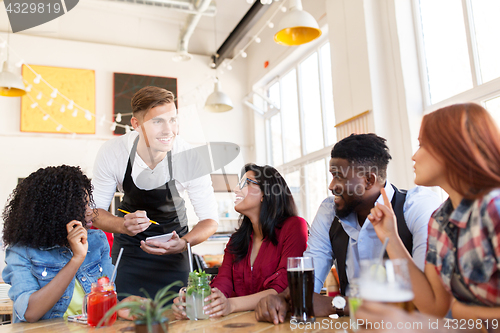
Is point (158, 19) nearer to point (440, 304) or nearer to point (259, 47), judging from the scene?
point (259, 47)

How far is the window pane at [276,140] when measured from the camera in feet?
25.5

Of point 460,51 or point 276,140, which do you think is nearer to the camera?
point 460,51

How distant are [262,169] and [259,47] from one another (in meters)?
6.04

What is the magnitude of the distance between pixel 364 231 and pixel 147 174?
1306 mm

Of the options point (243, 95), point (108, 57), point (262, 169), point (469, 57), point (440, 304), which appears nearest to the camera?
point (440, 304)

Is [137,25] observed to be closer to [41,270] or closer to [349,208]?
[41,270]

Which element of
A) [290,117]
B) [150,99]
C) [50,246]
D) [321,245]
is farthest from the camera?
[290,117]

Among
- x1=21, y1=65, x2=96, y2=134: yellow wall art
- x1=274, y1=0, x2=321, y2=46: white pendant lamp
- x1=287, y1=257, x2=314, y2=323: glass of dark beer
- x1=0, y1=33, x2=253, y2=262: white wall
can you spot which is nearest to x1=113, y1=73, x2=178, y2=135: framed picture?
x1=0, y1=33, x2=253, y2=262: white wall

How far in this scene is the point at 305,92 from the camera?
6.86 meters

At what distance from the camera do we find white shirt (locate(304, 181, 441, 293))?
4.80 feet

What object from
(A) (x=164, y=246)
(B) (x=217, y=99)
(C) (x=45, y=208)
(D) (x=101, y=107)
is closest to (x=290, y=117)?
(B) (x=217, y=99)

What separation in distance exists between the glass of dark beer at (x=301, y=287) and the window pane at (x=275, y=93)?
661cm

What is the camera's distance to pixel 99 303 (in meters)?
1.32

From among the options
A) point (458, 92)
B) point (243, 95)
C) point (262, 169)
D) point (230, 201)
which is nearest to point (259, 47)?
point (243, 95)
